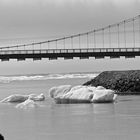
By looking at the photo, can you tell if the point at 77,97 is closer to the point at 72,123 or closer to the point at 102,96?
the point at 102,96

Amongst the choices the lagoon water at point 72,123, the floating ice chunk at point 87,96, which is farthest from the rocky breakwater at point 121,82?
the lagoon water at point 72,123

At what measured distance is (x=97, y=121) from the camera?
19.2 m

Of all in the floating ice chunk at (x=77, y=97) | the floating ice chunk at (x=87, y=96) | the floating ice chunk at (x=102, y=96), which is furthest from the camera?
the floating ice chunk at (x=77, y=97)

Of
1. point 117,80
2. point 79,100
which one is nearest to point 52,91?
point 79,100

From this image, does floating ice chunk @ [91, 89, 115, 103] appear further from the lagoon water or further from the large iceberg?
the lagoon water

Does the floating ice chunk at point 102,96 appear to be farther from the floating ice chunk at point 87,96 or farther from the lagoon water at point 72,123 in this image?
the lagoon water at point 72,123

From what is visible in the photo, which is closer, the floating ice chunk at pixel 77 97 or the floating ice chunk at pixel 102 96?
the floating ice chunk at pixel 102 96

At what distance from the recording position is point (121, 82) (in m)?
40.1

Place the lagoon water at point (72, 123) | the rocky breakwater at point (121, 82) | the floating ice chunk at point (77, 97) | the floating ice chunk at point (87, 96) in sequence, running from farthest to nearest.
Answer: the rocky breakwater at point (121, 82), the floating ice chunk at point (77, 97), the floating ice chunk at point (87, 96), the lagoon water at point (72, 123)

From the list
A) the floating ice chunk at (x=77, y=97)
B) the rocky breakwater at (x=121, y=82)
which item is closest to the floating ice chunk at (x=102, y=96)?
the floating ice chunk at (x=77, y=97)

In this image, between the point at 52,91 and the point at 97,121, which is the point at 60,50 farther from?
the point at 97,121

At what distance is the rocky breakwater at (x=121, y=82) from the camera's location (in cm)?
3853

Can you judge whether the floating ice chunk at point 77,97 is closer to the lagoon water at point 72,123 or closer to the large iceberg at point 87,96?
the large iceberg at point 87,96

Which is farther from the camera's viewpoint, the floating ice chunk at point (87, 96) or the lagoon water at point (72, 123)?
the floating ice chunk at point (87, 96)
